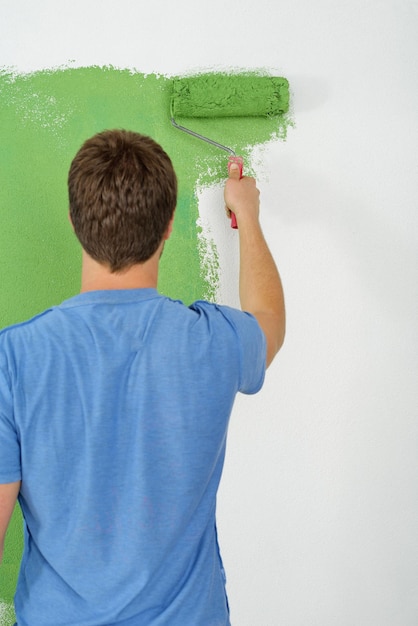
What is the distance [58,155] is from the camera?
1387mm

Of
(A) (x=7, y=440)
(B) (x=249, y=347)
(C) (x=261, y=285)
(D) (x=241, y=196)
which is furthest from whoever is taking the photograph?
(D) (x=241, y=196)

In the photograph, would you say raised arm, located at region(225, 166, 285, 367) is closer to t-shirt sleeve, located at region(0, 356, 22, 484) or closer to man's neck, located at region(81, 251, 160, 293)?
man's neck, located at region(81, 251, 160, 293)

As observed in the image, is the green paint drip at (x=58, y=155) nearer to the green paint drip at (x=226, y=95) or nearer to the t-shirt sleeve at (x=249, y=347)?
the green paint drip at (x=226, y=95)

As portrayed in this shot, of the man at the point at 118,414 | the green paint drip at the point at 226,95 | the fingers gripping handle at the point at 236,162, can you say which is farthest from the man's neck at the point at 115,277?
the green paint drip at the point at 226,95

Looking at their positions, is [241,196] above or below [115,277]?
above

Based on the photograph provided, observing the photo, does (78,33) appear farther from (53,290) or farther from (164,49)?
(53,290)

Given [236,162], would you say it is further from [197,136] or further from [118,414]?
[118,414]

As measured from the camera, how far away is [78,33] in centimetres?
138

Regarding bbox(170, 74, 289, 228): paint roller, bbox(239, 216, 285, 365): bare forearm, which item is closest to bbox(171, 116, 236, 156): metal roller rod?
bbox(170, 74, 289, 228): paint roller

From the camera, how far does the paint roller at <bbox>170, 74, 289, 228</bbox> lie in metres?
1.36

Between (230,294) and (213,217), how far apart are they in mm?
168

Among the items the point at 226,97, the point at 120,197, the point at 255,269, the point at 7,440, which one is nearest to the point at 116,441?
the point at 7,440

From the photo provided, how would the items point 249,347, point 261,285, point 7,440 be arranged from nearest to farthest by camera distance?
point 7,440 → point 249,347 → point 261,285

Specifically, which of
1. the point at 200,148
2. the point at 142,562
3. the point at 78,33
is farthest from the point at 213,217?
the point at 142,562
